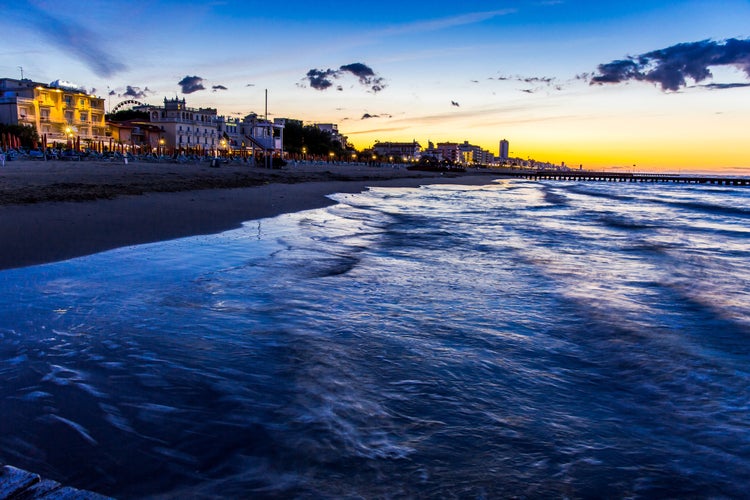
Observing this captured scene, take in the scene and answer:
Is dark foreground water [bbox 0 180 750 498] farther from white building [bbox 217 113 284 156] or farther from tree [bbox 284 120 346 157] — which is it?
tree [bbox 284 120 346 157]

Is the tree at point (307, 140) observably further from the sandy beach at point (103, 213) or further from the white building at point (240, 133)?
the sandy beach at point (103, 213)

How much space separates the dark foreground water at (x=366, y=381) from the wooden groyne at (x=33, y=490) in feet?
3.01

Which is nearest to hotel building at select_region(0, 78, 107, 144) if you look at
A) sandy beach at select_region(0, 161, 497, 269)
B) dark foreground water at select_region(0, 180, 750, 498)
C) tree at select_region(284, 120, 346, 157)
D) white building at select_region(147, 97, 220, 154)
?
white building at select_region(147, 97, 220, 154)

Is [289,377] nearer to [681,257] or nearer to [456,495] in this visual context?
[456,495]

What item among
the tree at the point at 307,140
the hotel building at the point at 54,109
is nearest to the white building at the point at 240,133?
the tree at the point at 307,140

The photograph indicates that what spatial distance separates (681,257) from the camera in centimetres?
1077

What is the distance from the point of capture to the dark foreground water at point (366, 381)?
8.63 ft

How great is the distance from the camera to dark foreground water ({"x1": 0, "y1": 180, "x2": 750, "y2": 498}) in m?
2.63

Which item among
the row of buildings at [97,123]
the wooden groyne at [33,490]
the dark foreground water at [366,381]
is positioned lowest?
the dark foreground water at [366,381]

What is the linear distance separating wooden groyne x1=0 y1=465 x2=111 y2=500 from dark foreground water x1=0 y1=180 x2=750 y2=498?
92 centimetres

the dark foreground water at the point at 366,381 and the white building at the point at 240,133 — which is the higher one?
the white building at the point at 240,133

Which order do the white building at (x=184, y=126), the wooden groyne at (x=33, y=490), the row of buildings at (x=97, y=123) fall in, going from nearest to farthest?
the wooden groyne at (x=33, y=490)
the row of buildings at (x=97, y=123)
the white building at (x=184, y=126)

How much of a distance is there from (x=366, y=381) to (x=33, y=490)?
8.45 ft

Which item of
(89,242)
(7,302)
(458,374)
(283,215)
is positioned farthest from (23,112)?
(458,374)
